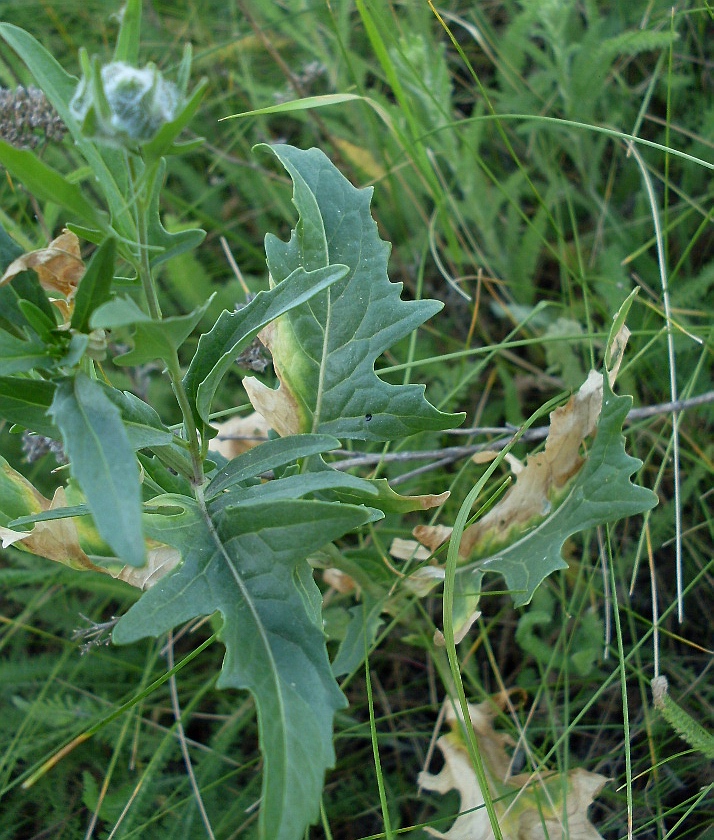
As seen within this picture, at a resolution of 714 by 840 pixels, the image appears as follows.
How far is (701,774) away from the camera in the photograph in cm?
215

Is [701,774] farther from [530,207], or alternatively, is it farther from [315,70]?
[315,70]

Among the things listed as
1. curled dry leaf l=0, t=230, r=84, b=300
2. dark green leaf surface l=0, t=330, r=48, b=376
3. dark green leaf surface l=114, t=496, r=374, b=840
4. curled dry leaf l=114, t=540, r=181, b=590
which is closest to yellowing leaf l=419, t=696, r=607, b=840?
dark green leaf surface l=114, t=496, r=374, b=840

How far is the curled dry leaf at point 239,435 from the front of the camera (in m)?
2.48

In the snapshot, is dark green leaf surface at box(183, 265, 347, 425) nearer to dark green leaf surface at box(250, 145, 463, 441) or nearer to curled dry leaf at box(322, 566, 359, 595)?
dark green leaf surface at box(250, 145, 463, 441)

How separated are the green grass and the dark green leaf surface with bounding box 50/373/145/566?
890 mm

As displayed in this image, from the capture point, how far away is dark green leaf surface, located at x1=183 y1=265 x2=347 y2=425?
1466 millimetres

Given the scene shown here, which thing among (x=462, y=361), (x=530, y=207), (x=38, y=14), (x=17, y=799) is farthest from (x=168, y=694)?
(x=38, y=14)

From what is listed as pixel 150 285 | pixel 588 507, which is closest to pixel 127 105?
pixel 150 285

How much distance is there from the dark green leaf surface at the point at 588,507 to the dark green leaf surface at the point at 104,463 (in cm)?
94

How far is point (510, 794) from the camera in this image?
188 cm

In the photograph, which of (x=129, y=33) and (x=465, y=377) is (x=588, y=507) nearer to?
(x=465, y=377)

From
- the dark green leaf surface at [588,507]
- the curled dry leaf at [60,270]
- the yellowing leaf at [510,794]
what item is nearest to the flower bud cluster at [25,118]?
the curled dry leaf at [60,270]

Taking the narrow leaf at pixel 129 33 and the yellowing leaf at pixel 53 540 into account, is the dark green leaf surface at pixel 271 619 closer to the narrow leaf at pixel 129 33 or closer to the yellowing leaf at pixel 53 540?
the yellowing leaf at pixel 53 540

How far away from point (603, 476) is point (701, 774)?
96 cm
